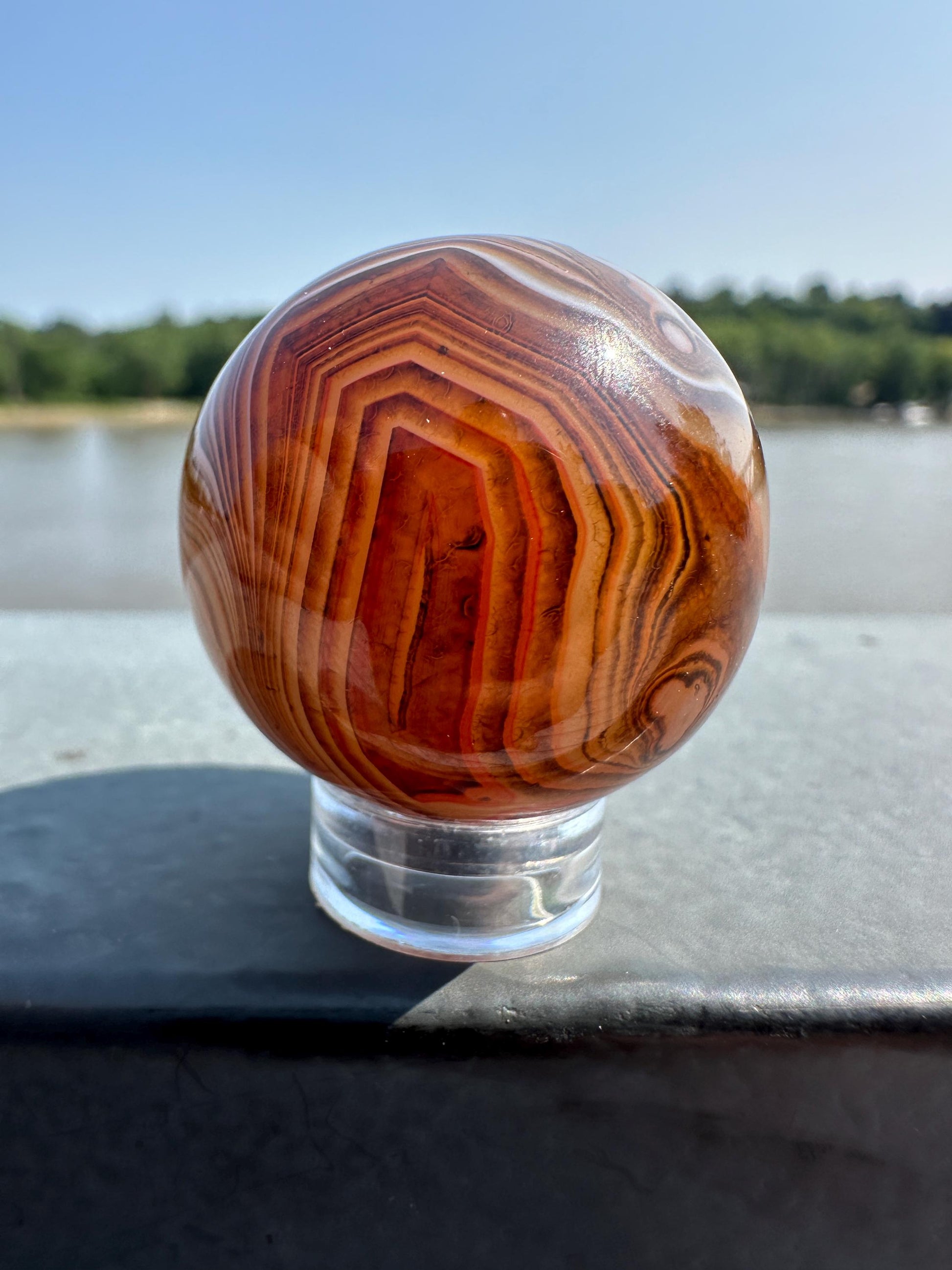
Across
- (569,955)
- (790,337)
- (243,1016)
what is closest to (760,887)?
(569,955)

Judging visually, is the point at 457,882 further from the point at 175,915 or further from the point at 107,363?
the point at 107,363

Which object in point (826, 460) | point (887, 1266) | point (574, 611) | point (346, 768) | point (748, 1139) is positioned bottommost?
point (826, 460)

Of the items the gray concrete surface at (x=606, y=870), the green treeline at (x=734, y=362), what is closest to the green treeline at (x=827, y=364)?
the green treeline at (x=734, y=362)

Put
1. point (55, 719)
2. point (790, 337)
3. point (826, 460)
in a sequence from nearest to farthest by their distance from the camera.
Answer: point (55, 719) < point (826, 460) < point (790, 337)

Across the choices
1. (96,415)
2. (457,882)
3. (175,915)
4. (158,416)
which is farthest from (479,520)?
(96,415)

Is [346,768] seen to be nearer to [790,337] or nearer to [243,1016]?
[243,1016]
